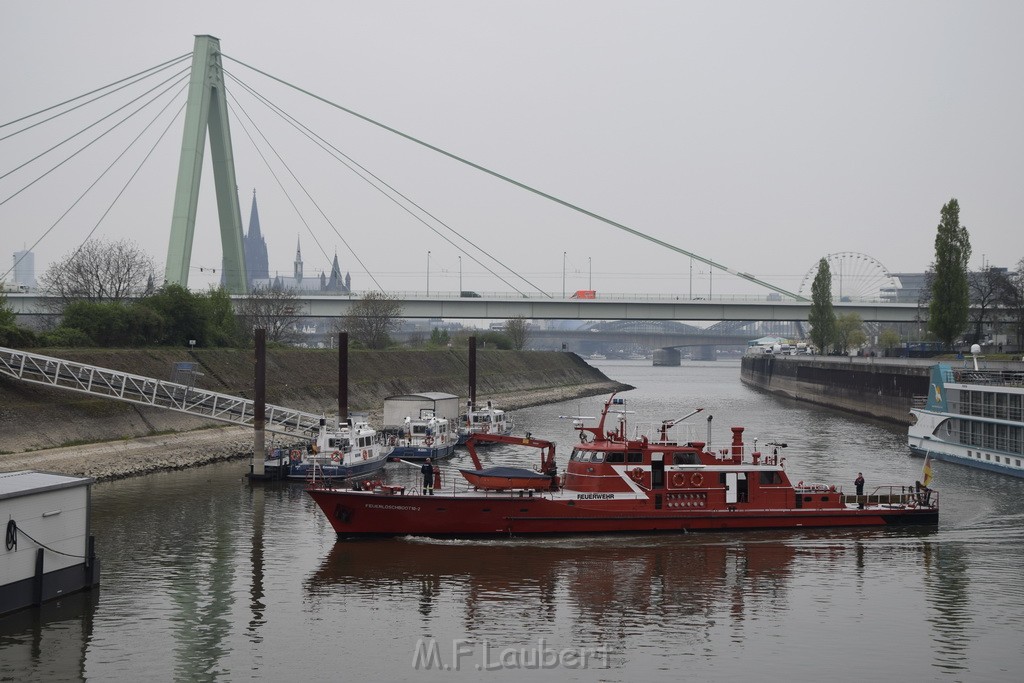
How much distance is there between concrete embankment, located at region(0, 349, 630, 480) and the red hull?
1504 centimetres

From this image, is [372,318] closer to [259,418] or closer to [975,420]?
[259,418]

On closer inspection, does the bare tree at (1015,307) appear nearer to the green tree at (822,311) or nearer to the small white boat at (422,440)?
the green tree at (822,311)

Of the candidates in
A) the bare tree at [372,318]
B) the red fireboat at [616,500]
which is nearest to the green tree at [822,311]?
the bare tree at [372,318]

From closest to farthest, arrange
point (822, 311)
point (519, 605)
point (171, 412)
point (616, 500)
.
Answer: point (519, 605), point (616, 500), point (171, 412), point (822, 311)

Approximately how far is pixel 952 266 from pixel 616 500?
58.8 meters

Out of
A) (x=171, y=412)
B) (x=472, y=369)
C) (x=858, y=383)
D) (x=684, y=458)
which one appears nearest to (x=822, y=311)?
(x=858, y=383)

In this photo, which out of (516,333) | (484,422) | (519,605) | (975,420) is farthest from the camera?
(516,333)

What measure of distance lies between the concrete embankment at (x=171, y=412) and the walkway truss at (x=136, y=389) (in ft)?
2.84

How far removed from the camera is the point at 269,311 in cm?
9631

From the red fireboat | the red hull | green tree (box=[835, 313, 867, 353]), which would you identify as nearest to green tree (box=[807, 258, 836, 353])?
green tree (box=[835, 313, 867, 353])

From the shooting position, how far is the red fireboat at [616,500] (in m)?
34.3

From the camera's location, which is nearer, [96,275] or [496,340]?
[96,275]

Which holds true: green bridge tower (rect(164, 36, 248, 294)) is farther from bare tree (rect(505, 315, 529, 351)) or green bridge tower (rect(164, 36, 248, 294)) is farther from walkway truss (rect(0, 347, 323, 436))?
bare tree (rect(505, 315, 529, 351))

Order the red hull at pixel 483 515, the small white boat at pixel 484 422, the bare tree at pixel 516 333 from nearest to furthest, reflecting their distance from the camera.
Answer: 1. the red hull at pixel 483 515
2. the small white boat at pixel 484 422
3. the bare tree at pixel 516 333
